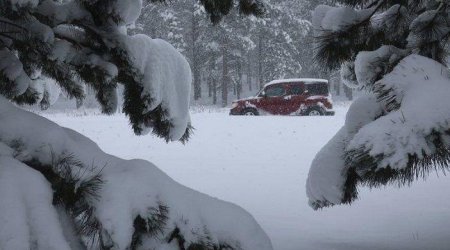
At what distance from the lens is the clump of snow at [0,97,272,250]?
1.52m

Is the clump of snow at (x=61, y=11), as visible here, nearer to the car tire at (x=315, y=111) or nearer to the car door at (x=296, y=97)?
the car tire at (x=315, y=111)

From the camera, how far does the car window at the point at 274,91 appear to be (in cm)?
2073

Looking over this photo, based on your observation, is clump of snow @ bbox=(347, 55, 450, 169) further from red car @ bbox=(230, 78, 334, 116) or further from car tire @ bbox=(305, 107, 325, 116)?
red car @ bbox=(230, 78, 334, 116)

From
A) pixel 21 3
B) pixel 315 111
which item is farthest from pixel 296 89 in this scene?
pixel 21 3

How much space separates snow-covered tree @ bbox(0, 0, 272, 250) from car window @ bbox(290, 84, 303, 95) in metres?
18.1

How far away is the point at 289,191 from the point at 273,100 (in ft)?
48.2

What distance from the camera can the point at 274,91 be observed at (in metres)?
20.8

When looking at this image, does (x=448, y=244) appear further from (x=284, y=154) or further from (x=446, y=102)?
(x=284, y=154)

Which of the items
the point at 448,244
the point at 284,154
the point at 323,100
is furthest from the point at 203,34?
the point at 448,244

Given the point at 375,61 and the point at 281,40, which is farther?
the point at 281,40

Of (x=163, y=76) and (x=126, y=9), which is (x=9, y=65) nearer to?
(x=126, y=9)

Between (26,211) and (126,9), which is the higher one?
(126,9)

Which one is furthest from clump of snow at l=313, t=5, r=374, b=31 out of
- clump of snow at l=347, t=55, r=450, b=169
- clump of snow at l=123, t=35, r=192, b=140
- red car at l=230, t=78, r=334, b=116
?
red car at l=230, t=78, r=334, b=116

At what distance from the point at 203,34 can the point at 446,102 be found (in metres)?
33.5
